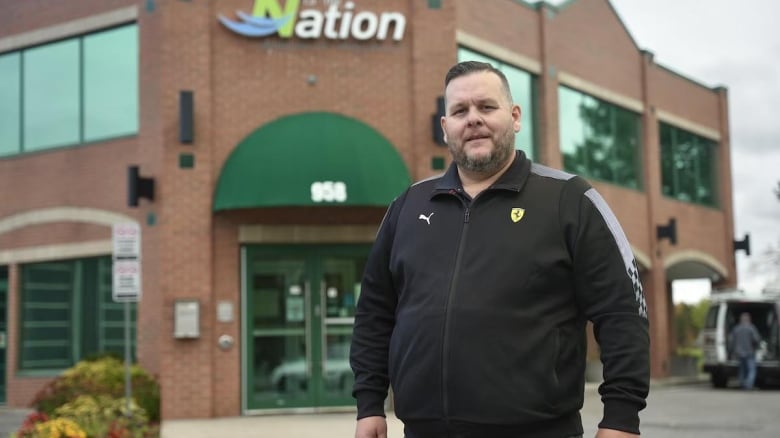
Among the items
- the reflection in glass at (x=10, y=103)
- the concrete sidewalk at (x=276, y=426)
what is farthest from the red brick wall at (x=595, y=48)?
the reflection in glass at (x=10, y=103)

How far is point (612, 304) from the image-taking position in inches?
132

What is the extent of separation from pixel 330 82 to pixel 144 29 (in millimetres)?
3824

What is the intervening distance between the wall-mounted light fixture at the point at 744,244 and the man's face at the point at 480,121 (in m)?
29.2

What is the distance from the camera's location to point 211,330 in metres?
16.4

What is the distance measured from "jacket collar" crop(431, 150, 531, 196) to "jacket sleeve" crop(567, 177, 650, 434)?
193mm

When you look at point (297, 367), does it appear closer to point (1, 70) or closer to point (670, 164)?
point (1, 70)

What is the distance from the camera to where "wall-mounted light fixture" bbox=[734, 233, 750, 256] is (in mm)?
30891

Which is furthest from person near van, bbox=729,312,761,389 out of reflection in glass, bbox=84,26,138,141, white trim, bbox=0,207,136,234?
reflection in glass, bbox=84,26,138,141

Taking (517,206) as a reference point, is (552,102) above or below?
above

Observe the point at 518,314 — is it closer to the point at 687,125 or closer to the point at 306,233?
the point at 306,233

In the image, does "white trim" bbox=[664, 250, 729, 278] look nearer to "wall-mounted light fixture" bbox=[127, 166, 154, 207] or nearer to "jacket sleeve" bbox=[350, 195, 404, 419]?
"wall-mounted light fixture" bbox=[127, 166, 154, 207]

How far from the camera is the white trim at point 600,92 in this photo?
23205 millimetres

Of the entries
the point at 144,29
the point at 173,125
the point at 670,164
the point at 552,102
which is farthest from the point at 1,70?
the point at 670,164

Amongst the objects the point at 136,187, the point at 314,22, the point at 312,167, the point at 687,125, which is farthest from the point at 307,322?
the point at 687,125
